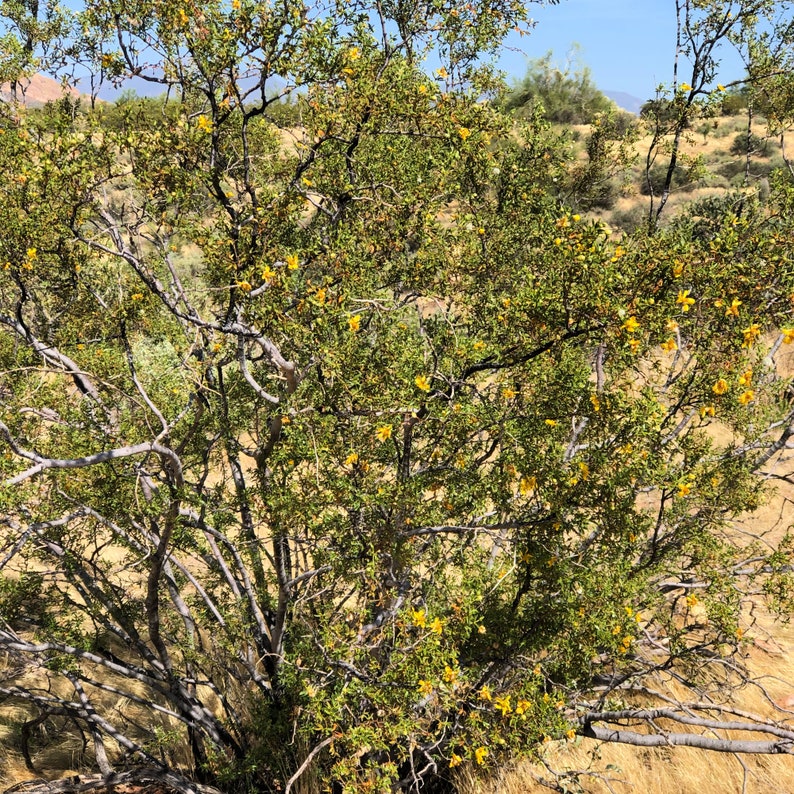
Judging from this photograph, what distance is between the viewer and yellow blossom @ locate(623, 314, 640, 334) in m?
2.82

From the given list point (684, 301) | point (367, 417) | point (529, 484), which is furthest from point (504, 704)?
point (684, 301)

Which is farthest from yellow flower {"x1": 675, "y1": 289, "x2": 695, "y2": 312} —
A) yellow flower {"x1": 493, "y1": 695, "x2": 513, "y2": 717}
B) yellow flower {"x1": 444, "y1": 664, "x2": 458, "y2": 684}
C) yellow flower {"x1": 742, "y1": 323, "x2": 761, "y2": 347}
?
yellow flower {"x1": 493, "y1": 695, "x2": 513, "y2": 717}

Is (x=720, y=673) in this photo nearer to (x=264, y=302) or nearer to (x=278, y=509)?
(x=278, y=509)

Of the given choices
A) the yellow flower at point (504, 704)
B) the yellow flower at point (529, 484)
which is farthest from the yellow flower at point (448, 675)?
the yellow flower at point (529, 484)

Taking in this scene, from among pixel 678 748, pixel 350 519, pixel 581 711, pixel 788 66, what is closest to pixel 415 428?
pixel 350 519

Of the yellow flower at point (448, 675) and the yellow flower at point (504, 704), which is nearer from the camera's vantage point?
the yellow flower at point (448, 675)

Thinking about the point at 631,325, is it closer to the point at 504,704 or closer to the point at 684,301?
the point at 684,301

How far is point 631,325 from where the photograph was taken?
111 inches

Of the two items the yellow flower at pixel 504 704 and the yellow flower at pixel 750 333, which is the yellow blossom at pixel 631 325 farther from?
the yellow flower at pixel 504 704

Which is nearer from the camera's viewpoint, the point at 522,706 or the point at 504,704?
the point at 504,704

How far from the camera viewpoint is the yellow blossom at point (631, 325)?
2822 millimetres

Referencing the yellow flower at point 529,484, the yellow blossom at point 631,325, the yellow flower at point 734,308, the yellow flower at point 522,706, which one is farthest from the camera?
the yellow flower at point 522,706

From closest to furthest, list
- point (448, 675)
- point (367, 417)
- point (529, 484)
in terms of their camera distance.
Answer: point (448, 675), point (529, 484), point (367, 417)

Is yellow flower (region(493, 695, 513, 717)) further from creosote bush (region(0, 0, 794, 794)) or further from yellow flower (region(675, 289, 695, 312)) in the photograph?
yellow flower (region(675, 289, 695, 312))
